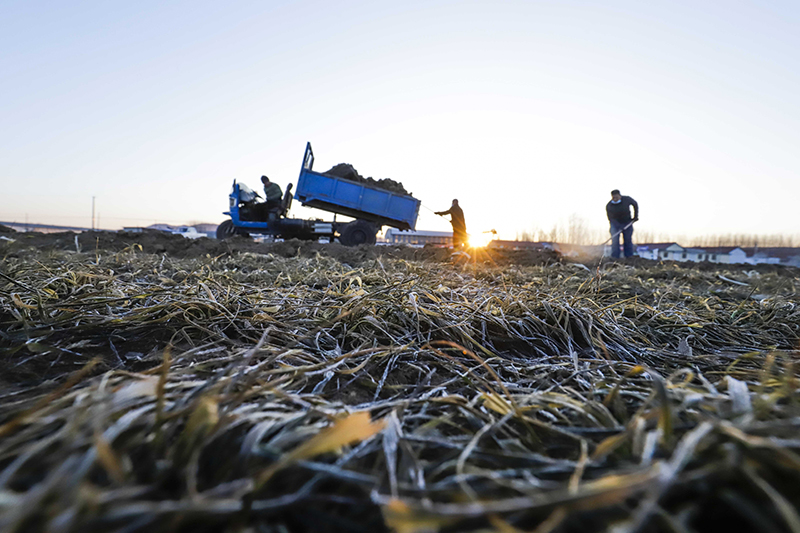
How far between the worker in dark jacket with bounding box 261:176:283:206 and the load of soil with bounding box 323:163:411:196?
170 cm

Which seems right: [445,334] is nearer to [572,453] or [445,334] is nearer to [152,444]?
[572,453]

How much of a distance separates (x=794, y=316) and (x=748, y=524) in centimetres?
255

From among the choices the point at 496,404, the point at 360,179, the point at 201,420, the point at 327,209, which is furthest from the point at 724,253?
the point at 201,420

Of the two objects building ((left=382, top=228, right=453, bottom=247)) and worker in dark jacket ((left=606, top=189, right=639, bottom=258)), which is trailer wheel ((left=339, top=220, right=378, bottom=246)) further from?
worker in dark jacket ((left=606, top=189, right=639, bottom=258))

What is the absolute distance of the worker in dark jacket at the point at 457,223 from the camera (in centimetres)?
953

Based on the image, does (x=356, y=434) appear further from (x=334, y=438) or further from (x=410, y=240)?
(x=410, y=240)

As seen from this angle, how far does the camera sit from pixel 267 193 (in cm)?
1188

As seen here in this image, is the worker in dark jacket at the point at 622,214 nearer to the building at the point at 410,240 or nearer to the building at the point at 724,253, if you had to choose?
the building at the point at 410,240

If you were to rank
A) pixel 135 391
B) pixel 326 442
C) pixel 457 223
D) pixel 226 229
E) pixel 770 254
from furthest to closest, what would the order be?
pixel 770 254, pixel 226 229, pixel 457 223, pixel 135 391, pixel 326 442

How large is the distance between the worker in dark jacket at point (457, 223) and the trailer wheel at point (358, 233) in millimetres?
2722

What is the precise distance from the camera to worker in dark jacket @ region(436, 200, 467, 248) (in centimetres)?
953

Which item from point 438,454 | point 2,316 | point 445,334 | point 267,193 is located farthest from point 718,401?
point 267,193

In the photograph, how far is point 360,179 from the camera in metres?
12.1

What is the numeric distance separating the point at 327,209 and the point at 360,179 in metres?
1.50
